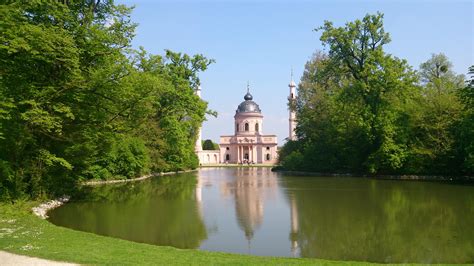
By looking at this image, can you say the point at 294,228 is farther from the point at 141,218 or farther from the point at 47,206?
the point at 47,206

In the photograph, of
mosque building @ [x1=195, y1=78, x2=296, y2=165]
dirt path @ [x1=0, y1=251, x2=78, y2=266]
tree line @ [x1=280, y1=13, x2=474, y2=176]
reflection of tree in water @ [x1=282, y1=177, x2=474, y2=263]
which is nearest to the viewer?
dirt path @ [x1=0, y1=251, x2=78, y2=266]

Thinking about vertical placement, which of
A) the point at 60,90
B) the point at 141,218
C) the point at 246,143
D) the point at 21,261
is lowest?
the point at 141,218

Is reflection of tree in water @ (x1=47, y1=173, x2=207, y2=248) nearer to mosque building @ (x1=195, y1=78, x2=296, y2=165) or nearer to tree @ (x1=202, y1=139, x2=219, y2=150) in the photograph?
mosque building @ (x1=195, y1=78, x2=296, y2=165)

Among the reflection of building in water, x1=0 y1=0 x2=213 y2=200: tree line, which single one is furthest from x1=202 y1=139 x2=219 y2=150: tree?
the reflection of building in water

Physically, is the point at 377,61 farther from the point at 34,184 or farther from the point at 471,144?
the point at 34,184

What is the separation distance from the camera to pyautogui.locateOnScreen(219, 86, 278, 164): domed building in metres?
87.2

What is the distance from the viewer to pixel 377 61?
31.8 meters

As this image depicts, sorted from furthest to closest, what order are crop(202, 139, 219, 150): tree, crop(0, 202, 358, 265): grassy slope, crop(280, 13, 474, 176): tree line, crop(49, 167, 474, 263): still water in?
crop(202, 139, 219, 150): tree, crop(280, 13, 474, 176): tree line, crop(49, 167, 474, 263): still water, crop(0, 202, 358, 265): grassy slope

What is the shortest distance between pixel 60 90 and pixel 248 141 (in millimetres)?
72489

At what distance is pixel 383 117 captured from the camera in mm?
32312

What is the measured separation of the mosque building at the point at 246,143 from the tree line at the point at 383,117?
48551 millimetres

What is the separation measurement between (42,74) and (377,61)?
23.5 meters

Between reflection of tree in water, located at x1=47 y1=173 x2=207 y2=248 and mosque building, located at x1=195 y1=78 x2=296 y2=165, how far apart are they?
67.9m

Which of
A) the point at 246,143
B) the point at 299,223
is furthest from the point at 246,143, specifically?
the point at 299,223
